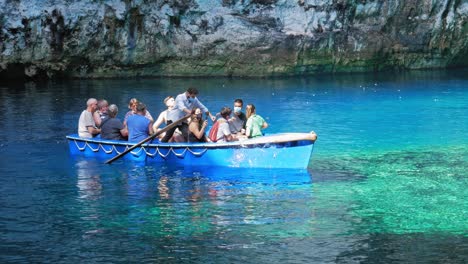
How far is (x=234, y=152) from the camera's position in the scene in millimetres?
20266

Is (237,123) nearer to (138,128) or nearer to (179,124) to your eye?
(179,124)

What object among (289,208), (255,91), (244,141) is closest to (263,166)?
(244,141)

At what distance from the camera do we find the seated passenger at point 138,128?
21.6 meters

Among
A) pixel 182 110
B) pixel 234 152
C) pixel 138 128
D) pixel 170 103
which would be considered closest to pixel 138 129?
pixel 138 128

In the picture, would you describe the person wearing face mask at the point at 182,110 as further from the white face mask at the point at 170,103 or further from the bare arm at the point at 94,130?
the bare arm at the point at 94,130

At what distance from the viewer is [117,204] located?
56.1ft

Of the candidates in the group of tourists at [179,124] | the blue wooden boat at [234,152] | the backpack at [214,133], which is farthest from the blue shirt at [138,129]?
the backpack at [214,133]

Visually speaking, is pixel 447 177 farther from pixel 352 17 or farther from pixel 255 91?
pixel 352 17

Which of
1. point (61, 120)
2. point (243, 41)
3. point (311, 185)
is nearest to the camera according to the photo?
point (311, 185)

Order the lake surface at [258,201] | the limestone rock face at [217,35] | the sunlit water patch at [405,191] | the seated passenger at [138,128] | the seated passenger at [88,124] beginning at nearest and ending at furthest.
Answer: the lake surface at [258,201]
the sunlit water patch at [405,191]
the seated passenger at [138,128]
the seated passenger at [88,124]
the limestone rock face at [217,35]

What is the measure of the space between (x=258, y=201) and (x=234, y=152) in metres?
3.20

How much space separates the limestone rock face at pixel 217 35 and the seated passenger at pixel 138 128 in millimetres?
24167

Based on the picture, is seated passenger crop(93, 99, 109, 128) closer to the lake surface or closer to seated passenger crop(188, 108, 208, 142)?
the lake surface

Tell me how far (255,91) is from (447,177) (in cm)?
2068
